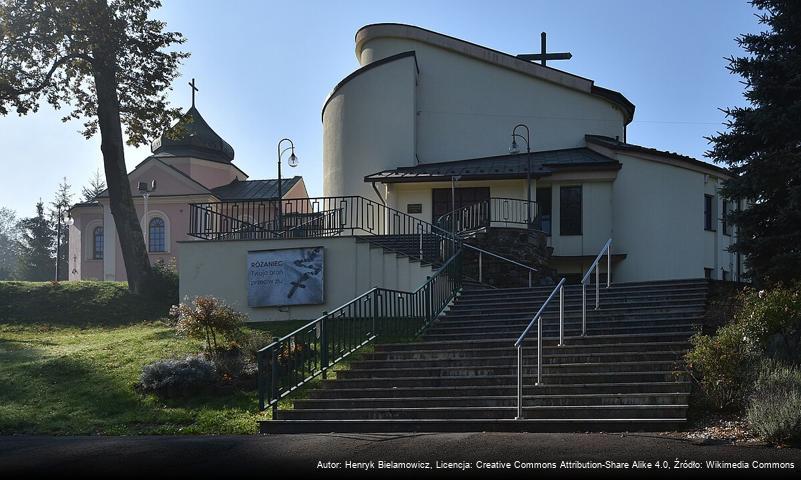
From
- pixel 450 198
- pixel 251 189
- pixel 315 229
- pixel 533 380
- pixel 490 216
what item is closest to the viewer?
pixel 533 380

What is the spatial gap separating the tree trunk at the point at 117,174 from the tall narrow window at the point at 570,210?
13.1m

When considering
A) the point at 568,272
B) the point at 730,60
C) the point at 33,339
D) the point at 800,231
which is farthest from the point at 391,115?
the point at 800,231

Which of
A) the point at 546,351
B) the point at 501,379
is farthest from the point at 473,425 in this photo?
the point at 546,351

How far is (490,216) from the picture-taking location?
1136 inches

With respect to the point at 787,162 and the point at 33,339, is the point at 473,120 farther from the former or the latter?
the point at 787,162

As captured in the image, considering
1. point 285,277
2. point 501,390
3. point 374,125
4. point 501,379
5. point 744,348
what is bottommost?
point 501,390

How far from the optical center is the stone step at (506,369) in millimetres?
14195

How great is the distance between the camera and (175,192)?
45.2 meters

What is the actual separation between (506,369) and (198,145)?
3662cm

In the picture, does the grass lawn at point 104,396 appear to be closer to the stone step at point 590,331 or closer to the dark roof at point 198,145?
the stone step at point 590,331

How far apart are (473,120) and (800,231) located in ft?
62.8

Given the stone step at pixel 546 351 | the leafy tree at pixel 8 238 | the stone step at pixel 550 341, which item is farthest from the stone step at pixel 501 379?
the leafy tree at pixel 8 238

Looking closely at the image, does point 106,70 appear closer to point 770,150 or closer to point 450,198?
point 450,198

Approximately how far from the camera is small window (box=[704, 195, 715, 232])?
3094 centimetres
